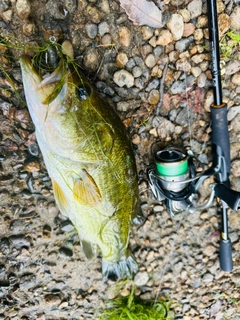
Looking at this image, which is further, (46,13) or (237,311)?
(237,311)

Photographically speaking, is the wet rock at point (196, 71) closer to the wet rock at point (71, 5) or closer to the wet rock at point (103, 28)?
the wet rock at point (103, 28)

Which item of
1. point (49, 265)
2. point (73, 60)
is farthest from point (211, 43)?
point (49, 265)

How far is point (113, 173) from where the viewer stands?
1.89 m

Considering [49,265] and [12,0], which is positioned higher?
[12,0]

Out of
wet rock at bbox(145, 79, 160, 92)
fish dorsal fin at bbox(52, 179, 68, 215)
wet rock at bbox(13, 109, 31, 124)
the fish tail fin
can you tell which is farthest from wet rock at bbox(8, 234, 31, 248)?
wet rock at bbox(145, 79, 160, 92)

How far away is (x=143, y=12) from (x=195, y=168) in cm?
104

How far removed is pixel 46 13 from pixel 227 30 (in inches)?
44.4

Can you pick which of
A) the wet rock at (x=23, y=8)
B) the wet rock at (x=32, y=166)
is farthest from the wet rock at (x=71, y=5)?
the wet rock at (x=32, y=166)

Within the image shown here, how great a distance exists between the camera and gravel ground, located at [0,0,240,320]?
2.01 metres

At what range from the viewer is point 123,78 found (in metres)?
2.07

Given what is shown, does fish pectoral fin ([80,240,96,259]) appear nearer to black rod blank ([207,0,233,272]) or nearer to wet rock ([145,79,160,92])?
black rod blank ([207,0,233,272])

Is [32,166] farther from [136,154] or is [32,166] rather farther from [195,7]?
[195,7]

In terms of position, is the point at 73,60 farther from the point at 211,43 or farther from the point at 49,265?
the point at 49,265

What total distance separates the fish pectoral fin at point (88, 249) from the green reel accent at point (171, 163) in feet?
2.25
